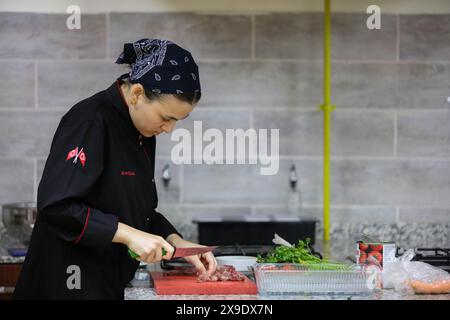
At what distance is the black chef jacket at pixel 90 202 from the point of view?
1.88 meters

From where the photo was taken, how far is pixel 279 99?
11.4 feet

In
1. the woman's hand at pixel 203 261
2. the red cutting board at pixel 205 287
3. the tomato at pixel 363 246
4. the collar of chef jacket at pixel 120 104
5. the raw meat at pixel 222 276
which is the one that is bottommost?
the red cutting board at pixel 205 287

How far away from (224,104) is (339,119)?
0.57m

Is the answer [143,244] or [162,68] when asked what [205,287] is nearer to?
[143,244]

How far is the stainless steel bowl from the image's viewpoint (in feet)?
9.84

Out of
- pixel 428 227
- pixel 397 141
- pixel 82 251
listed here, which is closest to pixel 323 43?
pixel 397 141

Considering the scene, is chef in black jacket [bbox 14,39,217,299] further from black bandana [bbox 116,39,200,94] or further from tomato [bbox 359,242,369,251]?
tomato [bbox 359,242,369,251]

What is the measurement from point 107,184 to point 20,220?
1.14 m

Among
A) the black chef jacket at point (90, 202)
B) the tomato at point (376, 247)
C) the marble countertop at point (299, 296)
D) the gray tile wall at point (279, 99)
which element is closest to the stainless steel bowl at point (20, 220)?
the gray tile wall at point (279, 99)

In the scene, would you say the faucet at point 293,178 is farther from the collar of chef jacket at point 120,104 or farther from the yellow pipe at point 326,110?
the collar of chef jacket at point 120,104

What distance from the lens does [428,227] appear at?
3523 millimetres

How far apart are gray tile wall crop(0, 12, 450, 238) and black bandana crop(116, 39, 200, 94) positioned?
1.40 meters

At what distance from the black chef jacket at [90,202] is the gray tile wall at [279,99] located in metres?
1.32

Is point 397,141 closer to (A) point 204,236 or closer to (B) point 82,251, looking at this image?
(A) point 204,236
